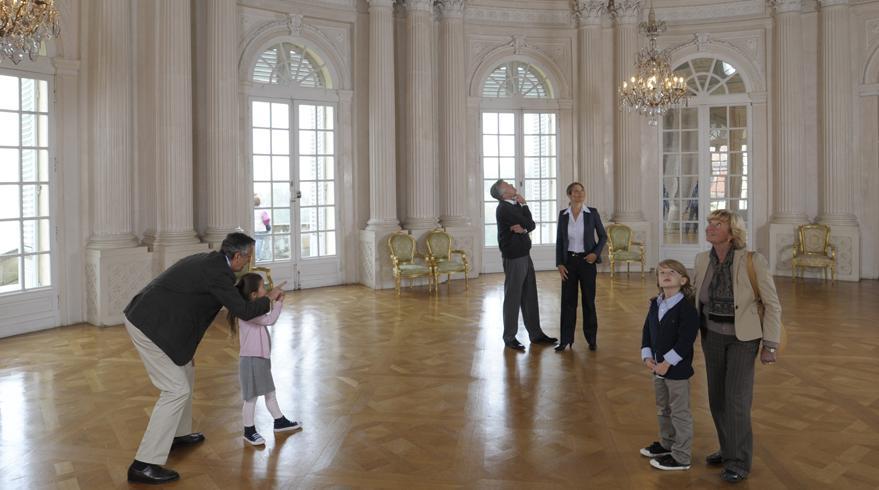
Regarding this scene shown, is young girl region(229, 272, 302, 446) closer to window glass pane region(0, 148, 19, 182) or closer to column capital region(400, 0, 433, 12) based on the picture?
window glass pane region(0, 148, 19, 182)

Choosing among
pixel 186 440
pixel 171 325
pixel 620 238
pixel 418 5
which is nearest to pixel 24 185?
pixel 186 440

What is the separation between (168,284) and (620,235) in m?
9.67

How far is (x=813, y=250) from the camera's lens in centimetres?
1155

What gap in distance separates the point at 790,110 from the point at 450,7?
5920 mm

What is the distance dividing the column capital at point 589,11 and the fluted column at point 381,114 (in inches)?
138

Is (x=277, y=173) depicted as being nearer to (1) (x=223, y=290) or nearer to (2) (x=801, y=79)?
(1) (x=223, y=290)

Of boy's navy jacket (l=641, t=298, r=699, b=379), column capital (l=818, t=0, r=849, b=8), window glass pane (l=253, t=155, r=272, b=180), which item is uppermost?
column capital (l=818, t=0, r=849, b=8)

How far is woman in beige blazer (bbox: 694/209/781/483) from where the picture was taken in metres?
3.57

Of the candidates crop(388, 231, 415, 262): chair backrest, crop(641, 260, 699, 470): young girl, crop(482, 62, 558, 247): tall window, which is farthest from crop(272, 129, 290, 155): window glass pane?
crop(641, 260, 699, 470): young girl

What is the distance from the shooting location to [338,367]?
247 inches

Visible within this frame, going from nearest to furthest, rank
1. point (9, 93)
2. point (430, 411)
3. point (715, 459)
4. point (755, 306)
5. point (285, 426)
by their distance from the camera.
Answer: point (755, 306) → point (715, 459) → point (285, 426) → point (430, 411) → point (9, 93)

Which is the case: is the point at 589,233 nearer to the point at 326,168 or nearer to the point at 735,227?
the point at 735,227

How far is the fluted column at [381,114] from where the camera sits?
11281 mm

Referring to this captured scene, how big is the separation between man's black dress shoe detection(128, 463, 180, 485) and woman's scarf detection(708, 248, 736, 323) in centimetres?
295
